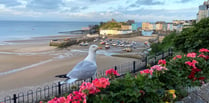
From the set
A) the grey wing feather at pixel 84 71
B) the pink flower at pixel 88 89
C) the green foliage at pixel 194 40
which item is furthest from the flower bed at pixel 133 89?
the green foliage at pixel 194 40

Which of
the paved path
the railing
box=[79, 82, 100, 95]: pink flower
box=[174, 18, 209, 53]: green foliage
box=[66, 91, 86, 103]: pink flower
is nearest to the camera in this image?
box=[66, 91, 86, 103]: pink flower

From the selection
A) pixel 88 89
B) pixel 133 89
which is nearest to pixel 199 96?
pixel 133 89

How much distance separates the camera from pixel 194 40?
730 cm

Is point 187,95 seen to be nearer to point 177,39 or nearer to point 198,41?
point 198,41

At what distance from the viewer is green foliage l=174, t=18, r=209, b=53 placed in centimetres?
701

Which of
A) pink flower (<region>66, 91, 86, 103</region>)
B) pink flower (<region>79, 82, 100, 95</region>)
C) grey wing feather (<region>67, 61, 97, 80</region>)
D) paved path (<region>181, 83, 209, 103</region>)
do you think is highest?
pink flower (<region>79, 82, 100, 95</region>)

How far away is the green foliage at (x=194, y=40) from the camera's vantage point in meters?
7.01

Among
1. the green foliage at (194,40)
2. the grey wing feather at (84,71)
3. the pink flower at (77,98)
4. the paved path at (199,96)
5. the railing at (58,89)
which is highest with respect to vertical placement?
the green foliage at (194,40)

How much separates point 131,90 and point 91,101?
0.47 meters

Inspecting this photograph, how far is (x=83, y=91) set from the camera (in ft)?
6.34

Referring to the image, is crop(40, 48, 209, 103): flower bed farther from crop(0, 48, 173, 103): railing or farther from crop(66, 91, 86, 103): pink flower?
crop(0, 48, 173, 103): railing

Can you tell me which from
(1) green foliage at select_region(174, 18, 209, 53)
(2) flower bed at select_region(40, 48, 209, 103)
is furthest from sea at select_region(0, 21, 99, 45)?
(2) flower bed at select_region(40, 48, 209, 103)

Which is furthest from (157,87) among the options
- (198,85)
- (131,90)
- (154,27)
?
(154,27)

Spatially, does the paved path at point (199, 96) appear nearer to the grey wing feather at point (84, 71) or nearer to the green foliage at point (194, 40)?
the grey wing feather at point (84, 71)
